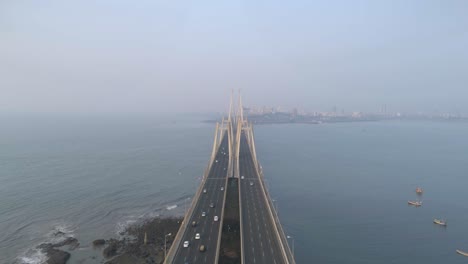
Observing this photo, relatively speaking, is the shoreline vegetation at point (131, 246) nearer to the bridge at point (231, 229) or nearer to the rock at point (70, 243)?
the rock at point (70, 243)

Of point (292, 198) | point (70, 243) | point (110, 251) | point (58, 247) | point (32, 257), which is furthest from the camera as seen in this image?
point (292, 198)

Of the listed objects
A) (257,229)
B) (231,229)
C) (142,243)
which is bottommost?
(142,243)

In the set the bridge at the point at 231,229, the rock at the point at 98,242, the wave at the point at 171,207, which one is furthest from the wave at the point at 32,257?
the wave at the point at 171,207

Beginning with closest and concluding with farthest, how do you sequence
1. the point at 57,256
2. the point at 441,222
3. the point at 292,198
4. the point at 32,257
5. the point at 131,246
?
the point at 32,257, the point at 57,256, the point at 131,246, the point at 441,222, the point at 292,198

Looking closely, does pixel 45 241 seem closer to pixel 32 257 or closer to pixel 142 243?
pixel 32 257

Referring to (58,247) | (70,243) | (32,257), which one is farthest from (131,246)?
(32,257)

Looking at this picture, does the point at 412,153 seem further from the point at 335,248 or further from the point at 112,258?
the point at 112,258

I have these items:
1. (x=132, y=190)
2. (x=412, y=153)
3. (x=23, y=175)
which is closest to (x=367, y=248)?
(x=132, y=190)
